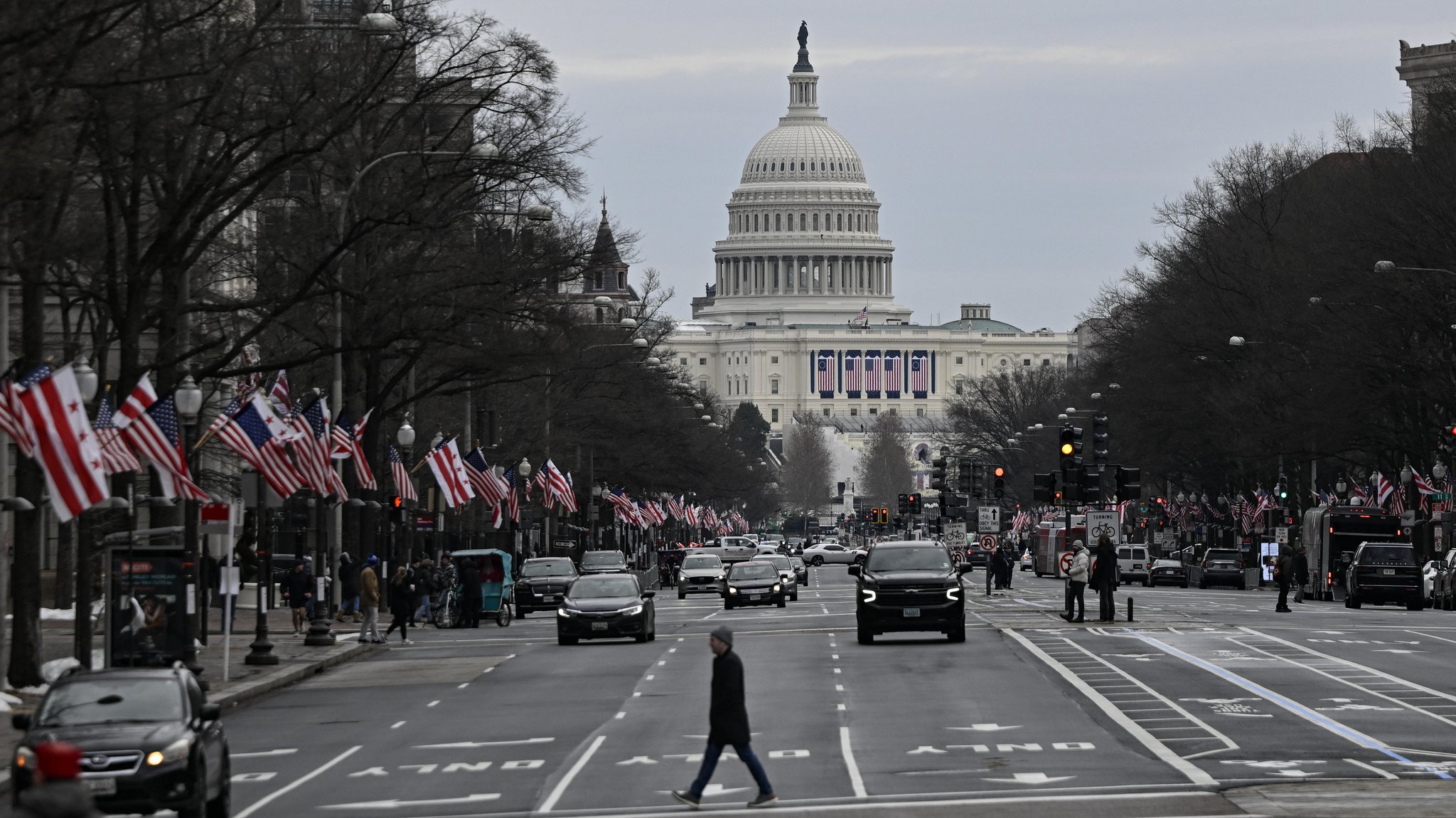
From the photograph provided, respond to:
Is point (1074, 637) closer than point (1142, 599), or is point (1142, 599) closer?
point (1074, 637)

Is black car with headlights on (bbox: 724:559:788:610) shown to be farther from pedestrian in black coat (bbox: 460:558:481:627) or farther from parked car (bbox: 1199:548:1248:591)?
parked car (bbox: 1199:548:1248:591)

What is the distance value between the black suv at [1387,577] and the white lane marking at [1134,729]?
80.5ft

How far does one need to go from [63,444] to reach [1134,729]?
36.4ft

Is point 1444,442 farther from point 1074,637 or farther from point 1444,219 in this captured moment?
point 1074,637

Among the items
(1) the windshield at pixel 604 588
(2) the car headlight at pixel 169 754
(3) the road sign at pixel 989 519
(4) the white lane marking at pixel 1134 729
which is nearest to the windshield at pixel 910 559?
(4) the white lane marking at pixel 1134 729

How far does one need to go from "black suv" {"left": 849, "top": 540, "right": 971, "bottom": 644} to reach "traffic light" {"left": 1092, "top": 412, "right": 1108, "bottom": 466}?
40.5ft

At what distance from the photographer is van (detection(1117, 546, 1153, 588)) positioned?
3723 inches

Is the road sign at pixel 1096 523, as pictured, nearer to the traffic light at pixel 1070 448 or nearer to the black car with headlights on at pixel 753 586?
the black car with headlights on at pixel 753 586

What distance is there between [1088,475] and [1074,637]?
7699 mm

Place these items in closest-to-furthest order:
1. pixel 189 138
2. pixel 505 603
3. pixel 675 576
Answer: pixel 189 138 → pixel 505 603 → pixel 675 576

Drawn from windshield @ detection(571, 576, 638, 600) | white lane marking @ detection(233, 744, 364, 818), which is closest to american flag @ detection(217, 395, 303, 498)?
windshield @ detection(571, 576, 638, 600)

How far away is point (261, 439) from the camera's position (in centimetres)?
3662

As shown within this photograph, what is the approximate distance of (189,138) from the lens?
1400 inches

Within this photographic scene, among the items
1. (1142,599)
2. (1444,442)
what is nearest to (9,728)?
(1142,599)
